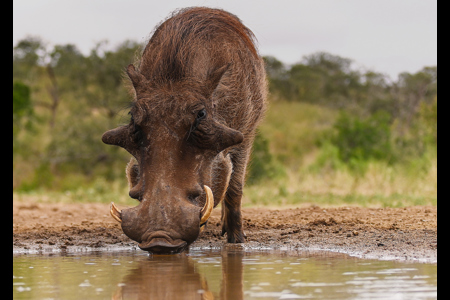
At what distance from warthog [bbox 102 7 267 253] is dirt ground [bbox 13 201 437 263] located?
57 cm

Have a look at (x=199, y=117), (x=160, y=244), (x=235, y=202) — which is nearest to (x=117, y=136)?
(x=199, y=117)

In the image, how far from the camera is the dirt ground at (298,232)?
4.97 m

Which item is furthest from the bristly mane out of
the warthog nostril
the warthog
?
the warthog nostril

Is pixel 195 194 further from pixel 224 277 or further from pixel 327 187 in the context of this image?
pixel 327 187

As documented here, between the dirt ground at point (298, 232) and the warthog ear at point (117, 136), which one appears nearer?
the warthog ear at point (117, 136)

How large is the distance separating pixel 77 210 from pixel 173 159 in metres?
4.79

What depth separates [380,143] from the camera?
14328 mm

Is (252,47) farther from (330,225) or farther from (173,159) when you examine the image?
(173,159)

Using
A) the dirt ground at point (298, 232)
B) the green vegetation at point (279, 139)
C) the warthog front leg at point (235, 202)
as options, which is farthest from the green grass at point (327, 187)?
the warthog front leg at point (235, 202)

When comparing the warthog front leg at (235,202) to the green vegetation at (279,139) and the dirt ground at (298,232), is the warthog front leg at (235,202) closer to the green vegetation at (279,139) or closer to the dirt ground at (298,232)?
the dirt ground at (298,232)

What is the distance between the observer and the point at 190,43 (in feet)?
17.1

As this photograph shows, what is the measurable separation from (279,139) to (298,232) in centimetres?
1683

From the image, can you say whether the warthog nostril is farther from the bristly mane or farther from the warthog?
the bristly mane

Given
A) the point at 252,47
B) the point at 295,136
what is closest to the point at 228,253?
the point at 252,47
